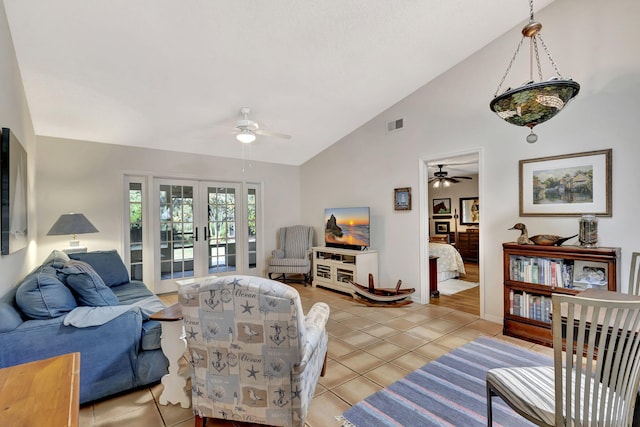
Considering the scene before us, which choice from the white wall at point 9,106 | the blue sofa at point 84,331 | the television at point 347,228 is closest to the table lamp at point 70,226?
the white wall at point 9,106

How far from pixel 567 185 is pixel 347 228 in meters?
2.97

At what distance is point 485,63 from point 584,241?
229 centimetres

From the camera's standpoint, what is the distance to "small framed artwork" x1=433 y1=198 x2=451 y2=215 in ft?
27.7

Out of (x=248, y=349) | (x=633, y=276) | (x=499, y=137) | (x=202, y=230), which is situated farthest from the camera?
(x=202, y=230)

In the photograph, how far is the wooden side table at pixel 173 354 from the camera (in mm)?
1977

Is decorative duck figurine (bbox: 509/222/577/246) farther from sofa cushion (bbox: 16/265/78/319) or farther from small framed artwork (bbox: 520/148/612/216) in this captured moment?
sofa cushion (bbox: 16/265/78/319)

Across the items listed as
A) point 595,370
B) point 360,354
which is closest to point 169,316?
point 360,354

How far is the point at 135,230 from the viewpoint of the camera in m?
4.62

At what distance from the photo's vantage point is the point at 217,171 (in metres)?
5.36

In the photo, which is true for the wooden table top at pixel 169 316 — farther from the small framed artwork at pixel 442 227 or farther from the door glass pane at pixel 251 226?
the small framed artwork at pixel 442 227

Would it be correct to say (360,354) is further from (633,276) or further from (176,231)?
(176,231)

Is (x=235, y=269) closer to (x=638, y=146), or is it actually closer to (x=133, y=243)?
(x=133, y=243)

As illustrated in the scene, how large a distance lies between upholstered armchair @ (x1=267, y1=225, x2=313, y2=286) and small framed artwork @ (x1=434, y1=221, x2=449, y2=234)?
449 cm

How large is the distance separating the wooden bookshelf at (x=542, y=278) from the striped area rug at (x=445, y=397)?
40 cm
